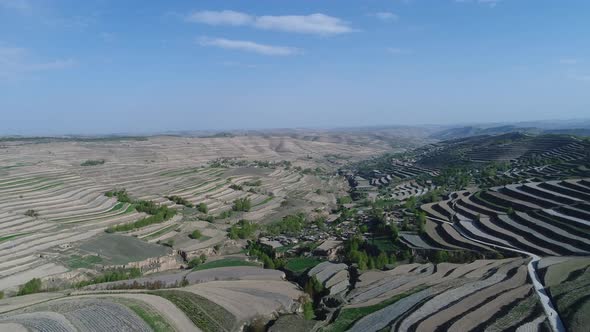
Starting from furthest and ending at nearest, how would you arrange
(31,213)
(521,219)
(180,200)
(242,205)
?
(242,205) → (180,200) → (31,213) → (521,219)

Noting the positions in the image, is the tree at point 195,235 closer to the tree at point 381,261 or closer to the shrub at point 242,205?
the shrub at point 242,205

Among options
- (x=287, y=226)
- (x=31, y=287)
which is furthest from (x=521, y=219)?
(x=31, y=287)

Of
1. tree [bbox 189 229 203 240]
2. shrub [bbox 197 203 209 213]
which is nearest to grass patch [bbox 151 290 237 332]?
tree [bbox 189 229 203 240]

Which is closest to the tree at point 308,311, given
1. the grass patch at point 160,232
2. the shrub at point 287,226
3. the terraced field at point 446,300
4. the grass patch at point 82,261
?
the terraced field at point 446,300

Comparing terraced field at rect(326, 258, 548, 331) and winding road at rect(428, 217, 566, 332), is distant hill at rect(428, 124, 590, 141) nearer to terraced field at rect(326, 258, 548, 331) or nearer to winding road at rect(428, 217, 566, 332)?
winding road at rect(428, 217, 566, 332)

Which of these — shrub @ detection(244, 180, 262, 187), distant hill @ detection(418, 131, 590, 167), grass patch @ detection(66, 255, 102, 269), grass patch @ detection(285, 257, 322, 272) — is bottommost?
grass patch @ detection(285, 257, 322, 272)

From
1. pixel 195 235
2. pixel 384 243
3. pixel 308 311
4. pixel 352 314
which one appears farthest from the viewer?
pixel 195 235

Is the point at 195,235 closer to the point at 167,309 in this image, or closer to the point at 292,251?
the point at 292,251

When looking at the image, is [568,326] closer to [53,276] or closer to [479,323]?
[479,323]
